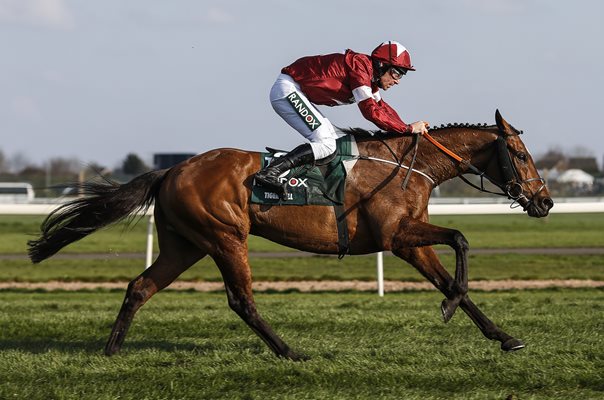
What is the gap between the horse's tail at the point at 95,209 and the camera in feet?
21.7

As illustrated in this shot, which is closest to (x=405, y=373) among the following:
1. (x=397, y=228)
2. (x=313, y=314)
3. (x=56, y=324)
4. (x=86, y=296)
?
(x=397, y=228)

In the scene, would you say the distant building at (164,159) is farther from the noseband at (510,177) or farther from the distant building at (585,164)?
the noseband at (510,177)

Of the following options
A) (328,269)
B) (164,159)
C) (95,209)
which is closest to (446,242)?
(95,209)

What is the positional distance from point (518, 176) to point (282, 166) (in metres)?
1.55

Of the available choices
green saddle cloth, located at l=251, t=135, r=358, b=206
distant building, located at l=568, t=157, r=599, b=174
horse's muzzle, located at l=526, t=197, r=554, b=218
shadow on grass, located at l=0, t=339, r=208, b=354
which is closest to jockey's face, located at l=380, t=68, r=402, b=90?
green saddle cloth, located at l=251, t=135, r=358, b=206

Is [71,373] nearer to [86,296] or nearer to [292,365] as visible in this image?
[292,365]

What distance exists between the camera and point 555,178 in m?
44.6

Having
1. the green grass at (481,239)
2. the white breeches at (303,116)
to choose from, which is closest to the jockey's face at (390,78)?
the white breeches at (303,116)

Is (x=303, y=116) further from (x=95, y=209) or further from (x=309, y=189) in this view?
(x=95, y=209)

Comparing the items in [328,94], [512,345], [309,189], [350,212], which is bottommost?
[512,345]

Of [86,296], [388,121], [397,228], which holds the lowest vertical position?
[86,296]

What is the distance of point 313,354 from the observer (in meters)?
6.11

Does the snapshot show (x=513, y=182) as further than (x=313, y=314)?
No

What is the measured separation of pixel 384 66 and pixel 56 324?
10.9 feet
